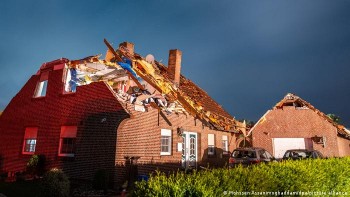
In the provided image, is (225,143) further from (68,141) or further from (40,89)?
(40,89)

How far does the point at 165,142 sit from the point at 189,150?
9.10ft

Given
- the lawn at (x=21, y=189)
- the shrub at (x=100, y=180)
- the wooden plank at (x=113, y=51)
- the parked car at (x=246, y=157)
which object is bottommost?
the lawn at (x=21, y=189)

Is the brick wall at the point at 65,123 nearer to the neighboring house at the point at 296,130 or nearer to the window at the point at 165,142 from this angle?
the window at the point at 165,142

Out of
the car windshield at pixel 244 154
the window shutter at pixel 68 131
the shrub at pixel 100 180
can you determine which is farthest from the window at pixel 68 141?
the car windshield at pixel 244 154

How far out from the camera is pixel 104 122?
13.1 meters

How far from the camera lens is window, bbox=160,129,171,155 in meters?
15.4

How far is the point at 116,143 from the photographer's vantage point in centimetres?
1237

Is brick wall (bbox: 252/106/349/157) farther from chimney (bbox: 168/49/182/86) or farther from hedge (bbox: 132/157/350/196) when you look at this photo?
hedge (bbox: 132/157/350/196)

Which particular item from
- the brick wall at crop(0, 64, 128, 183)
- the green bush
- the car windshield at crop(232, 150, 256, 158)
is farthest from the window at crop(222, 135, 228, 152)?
the green bush

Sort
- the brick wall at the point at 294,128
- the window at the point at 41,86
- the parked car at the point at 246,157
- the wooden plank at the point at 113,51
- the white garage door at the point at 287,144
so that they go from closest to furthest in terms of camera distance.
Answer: the parked car at the point at 246,157 → the wooden plank at the point at 113,51 → the window at the point at 41,86 → the brick wall at the point at 294,128 → the white garage door at the point at 287,144

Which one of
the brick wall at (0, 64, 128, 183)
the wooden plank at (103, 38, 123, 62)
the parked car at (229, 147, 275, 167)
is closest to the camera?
the brick wall at (0, 64, 128, 183)

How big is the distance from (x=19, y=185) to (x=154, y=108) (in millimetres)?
7330

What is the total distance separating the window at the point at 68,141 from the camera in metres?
14.0

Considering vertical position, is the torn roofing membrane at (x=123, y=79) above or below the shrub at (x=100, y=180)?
above
